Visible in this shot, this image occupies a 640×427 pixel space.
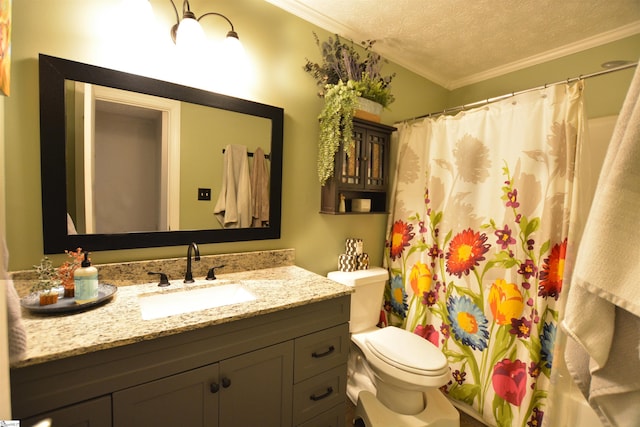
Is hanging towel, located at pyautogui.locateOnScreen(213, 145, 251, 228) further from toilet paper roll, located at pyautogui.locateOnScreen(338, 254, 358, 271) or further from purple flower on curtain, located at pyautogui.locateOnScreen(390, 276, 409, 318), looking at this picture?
purple flower on curtain, located at pyautogui.locateOnScreen(390, 276, 409, 318)

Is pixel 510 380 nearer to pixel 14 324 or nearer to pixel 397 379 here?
pixel 397 379

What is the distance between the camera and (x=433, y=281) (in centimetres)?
197

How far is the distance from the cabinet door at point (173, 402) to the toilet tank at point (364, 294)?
100cm

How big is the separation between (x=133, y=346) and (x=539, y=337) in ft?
6.11

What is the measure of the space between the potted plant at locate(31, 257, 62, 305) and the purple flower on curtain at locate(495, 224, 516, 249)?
209cm

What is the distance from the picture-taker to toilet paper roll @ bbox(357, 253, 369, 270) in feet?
6.58

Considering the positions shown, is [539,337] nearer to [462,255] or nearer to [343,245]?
[462,255]

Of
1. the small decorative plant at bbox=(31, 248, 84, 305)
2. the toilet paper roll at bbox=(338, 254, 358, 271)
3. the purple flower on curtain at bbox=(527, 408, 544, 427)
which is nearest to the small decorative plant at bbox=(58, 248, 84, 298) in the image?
the small decorative plant at bbox=(31, 248, 84, 305)

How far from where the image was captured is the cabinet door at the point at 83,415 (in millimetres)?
758

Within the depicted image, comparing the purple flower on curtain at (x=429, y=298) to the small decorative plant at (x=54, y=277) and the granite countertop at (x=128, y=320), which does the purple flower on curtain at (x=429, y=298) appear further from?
the small decorative plant at (x=54, y=277)

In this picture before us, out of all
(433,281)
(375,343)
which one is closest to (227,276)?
(375,343)

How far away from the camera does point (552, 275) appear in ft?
4.83

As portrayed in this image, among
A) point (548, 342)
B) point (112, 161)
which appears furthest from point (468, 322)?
point (112, 161)

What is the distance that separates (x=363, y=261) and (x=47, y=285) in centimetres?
164
